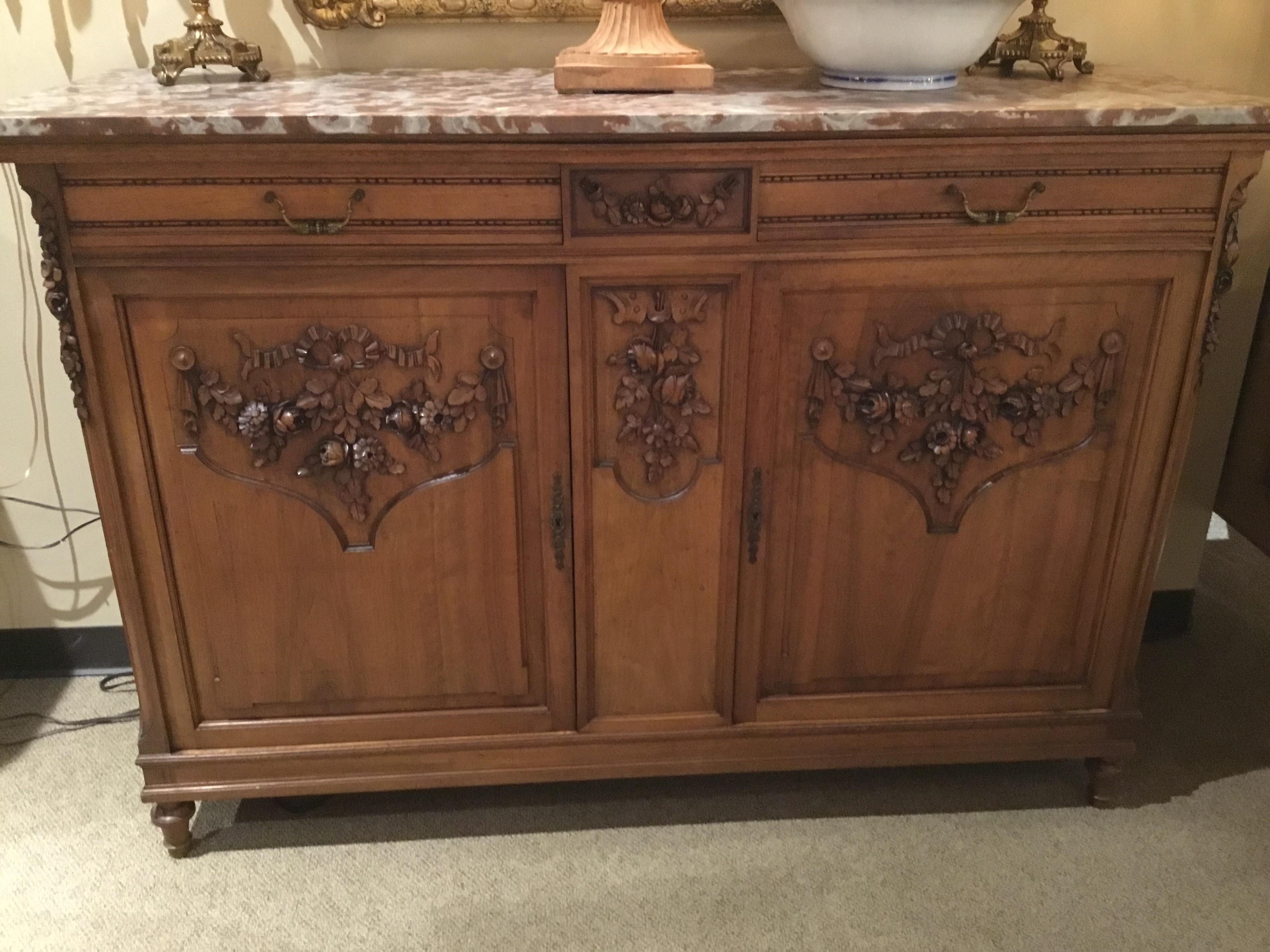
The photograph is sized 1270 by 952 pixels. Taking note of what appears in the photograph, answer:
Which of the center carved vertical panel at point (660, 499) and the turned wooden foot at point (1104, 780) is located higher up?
the center carved vertical panel at point (660, 499)

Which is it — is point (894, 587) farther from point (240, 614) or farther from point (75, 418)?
point (75, 418)

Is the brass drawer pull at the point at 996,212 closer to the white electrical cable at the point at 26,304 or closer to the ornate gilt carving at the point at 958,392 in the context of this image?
the ornate gilt carving at the point at 958,392

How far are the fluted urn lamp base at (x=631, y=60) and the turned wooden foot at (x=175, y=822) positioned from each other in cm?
108

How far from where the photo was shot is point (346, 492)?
49.5 inches

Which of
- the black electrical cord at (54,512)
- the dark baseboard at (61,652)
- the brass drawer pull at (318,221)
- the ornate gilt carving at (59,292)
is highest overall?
the brass drawer pull at (318,221)

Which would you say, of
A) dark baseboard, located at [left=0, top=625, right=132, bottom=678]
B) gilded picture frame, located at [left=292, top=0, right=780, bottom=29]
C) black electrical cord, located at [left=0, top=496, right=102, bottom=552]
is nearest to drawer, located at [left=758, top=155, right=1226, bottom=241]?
gilded picture frame, located at [left=292, top=0, right=780, bottom=29]

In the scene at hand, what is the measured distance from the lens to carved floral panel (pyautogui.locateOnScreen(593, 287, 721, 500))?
3.89ft

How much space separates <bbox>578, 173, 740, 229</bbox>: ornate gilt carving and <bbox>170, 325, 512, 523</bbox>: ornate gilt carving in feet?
0.67

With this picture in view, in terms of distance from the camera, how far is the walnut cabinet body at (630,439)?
1131mm

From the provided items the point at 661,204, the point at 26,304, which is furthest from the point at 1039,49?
the point at 26,304

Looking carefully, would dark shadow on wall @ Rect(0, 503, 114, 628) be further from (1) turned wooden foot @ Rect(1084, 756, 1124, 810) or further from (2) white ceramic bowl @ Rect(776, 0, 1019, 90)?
(1) turned wooden foot @ Rect(1084, 756, 1124, 810)

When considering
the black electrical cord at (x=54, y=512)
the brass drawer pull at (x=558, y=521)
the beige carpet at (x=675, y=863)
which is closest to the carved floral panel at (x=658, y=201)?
the brass drawer pull at (x=558, y=521)

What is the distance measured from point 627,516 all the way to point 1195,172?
0.77 meters

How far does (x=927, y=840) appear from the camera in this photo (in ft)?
4.83
